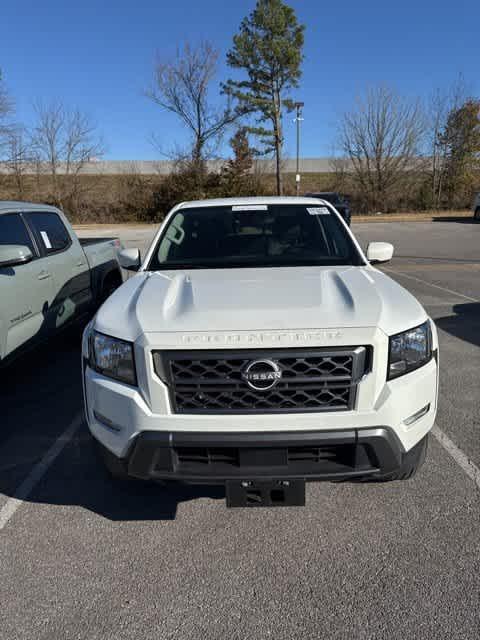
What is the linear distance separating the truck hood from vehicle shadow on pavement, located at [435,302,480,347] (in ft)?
11.9

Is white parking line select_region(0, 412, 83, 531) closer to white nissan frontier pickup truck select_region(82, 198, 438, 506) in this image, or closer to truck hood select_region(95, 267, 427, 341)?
white nissan frontier pickup truck select_region(82, 198, 438, 506)

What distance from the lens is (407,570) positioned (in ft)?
7.93

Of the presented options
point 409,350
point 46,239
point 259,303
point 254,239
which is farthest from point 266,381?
point 46,239

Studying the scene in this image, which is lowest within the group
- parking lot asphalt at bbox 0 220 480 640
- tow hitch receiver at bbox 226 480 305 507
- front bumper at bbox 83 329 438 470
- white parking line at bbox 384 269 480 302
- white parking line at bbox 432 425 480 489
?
white parking line at bbox 384 269 480 302

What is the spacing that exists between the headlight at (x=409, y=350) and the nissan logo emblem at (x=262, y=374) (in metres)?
0.54

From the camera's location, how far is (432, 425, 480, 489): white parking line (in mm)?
3207

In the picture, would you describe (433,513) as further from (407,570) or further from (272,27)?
(272,27)

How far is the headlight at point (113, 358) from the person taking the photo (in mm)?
2426

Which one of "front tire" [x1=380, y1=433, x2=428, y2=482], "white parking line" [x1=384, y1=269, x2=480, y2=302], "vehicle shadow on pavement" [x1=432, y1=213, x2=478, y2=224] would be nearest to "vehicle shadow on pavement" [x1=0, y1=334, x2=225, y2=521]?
"front tire" [x1=380, y1=433, x2=428, y2=482]

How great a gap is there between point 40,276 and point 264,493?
11.1ft

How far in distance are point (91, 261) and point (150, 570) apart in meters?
4.40

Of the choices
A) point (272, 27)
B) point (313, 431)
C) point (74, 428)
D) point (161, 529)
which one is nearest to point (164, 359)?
point (313, 431)

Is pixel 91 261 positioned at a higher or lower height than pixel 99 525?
higher

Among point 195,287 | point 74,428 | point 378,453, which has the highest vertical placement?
point 195,287
